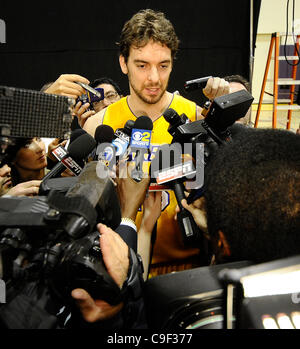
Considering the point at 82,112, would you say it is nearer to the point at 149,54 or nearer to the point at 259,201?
the point at 149,54

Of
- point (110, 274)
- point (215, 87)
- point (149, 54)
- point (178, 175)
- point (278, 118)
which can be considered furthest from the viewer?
point (278, 118)

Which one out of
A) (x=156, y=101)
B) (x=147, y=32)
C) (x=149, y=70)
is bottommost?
(x=156, y=101)

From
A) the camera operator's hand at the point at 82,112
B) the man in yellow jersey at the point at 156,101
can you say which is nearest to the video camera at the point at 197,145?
the man in yellow jersey at the point at 156,101

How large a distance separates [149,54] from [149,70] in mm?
91

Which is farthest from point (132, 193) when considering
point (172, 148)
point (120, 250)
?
point (120, 250)

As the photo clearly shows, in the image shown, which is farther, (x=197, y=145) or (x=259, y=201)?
(x=197, y=145)

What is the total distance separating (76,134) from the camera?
1210mm

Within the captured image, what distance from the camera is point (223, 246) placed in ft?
2.14

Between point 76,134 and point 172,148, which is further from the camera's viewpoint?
point 76,134

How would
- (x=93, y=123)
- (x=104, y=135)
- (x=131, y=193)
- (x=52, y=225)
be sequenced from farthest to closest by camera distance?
(x=93, y=123)
(x=104, y=135)
(x=131, y=193)
(x=52, y=225)

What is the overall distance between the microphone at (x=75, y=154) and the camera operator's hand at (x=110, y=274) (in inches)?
16.7

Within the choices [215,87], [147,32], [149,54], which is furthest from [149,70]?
[215,87]
